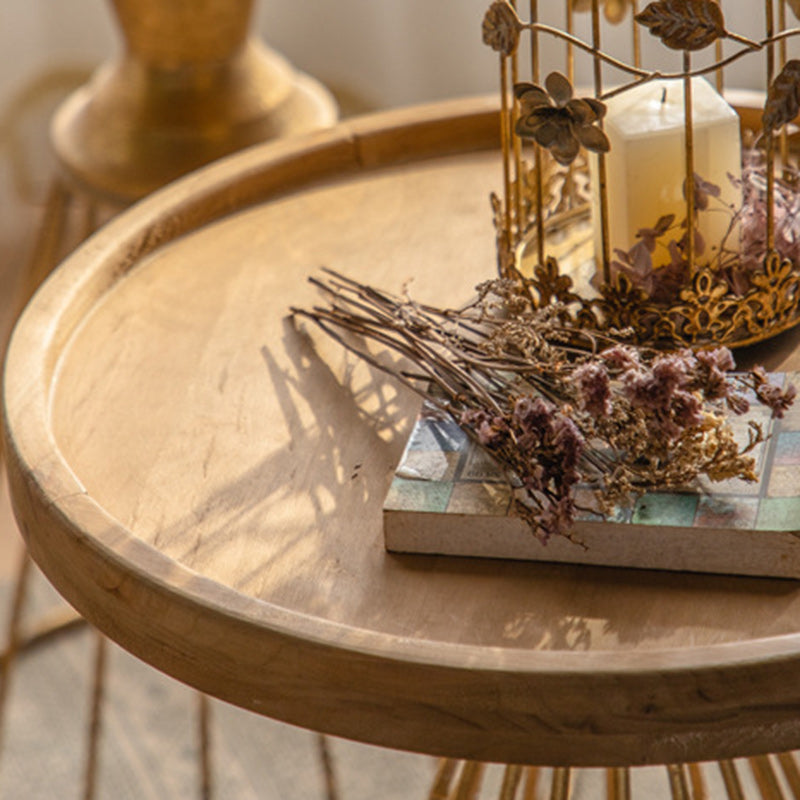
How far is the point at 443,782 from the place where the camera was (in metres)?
0.97

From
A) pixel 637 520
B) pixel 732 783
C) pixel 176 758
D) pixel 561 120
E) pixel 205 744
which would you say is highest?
pixel 561 120

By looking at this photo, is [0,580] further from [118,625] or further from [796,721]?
[796,721]

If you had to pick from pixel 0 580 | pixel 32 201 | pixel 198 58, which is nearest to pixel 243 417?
pixel 198 58

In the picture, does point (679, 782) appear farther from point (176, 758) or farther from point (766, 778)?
point (176, 758)

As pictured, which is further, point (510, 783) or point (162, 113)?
point (162, 113)

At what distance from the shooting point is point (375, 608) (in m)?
0.54

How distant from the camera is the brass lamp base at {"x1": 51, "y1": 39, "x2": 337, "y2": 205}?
1153 mm

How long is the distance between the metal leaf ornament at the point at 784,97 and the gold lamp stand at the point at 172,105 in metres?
0.67

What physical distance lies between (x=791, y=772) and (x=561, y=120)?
20.6 inches

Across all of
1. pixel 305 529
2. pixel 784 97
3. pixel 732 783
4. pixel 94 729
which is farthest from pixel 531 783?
pixel 784 97

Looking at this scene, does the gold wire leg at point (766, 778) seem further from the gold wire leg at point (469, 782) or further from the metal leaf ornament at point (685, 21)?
the metal leaf ornament at point (685, 21)

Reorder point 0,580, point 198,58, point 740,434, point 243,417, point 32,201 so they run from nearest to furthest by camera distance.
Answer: point 740,434
point 243,417
point 198,58
point 0,580
point 32,201

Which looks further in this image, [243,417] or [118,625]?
[243,417]

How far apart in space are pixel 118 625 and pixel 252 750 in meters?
0.74
